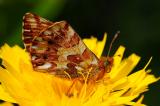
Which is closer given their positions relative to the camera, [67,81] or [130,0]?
[67,81]

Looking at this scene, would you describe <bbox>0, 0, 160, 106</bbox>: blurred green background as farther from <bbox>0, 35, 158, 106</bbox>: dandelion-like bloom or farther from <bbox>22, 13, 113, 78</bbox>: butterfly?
<bbox>22, 13, 113, 78</bbox>: butterfly

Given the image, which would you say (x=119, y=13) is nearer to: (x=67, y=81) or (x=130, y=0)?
(x=130, y=0)

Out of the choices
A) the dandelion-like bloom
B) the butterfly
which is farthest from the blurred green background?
the butterfly

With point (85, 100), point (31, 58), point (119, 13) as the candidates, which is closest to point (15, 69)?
point (31, 58)

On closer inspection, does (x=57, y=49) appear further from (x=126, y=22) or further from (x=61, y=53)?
(x=126, y=22)

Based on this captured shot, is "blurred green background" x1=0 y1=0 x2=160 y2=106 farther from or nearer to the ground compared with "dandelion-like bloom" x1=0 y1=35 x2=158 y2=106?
farther from the ground

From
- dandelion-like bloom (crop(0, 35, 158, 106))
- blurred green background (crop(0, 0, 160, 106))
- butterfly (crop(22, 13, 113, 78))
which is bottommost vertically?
dandelion-like bloom (crop(0, 35, 158, 106))

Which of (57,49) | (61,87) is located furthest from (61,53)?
(61,87)

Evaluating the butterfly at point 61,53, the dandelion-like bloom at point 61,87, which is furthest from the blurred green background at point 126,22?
the butterfly at point 61,53
